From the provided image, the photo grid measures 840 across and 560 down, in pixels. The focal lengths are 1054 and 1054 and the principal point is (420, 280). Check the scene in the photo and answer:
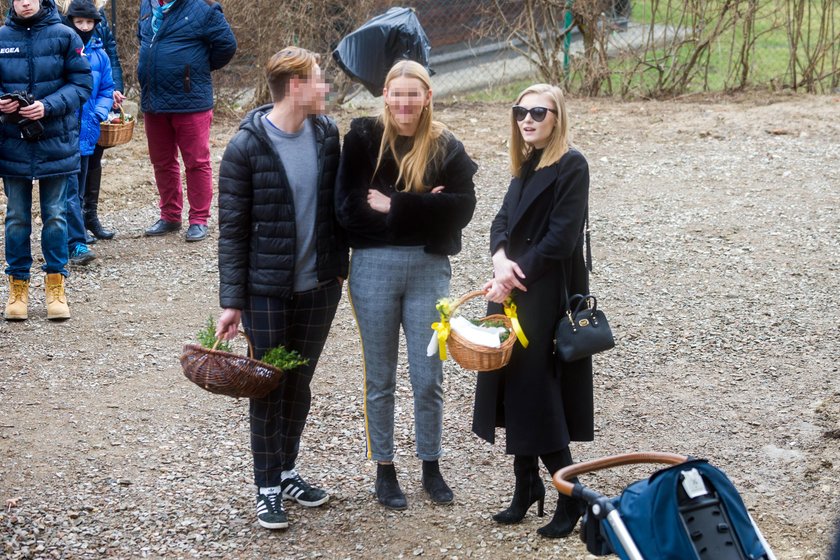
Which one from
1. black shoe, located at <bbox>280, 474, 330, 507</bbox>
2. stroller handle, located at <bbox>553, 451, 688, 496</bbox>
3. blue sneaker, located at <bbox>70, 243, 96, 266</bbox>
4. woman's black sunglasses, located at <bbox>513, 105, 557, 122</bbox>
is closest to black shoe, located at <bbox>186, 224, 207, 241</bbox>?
blue sneaker, located at <bbox>70, 243, 96, 266</bbox>

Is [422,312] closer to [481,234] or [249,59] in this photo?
[481,234]

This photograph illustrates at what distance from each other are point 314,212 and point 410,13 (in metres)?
2.29

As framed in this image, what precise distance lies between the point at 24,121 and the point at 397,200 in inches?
126

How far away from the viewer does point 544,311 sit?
13.6 ft

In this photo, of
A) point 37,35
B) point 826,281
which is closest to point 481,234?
point 826,281

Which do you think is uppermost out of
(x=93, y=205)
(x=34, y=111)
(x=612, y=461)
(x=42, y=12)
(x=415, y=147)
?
(x=42, y=12)

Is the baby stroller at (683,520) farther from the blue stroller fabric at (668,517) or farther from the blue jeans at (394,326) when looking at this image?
the blue jeans at (394,326)

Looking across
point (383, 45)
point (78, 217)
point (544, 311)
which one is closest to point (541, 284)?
point (544, 311)

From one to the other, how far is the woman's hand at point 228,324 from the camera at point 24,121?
2.84m

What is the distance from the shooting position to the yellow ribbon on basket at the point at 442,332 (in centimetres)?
408

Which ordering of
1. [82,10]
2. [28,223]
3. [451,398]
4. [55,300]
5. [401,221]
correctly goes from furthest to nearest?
[82,10] → [55,300] → [28,223] → [451,398] → [401,221]

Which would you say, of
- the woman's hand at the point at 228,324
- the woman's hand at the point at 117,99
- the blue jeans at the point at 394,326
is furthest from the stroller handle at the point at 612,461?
the woman's hand at the point at 117,99

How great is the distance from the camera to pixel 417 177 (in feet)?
13.6

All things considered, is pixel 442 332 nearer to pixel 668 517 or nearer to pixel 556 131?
pixel 556 131
